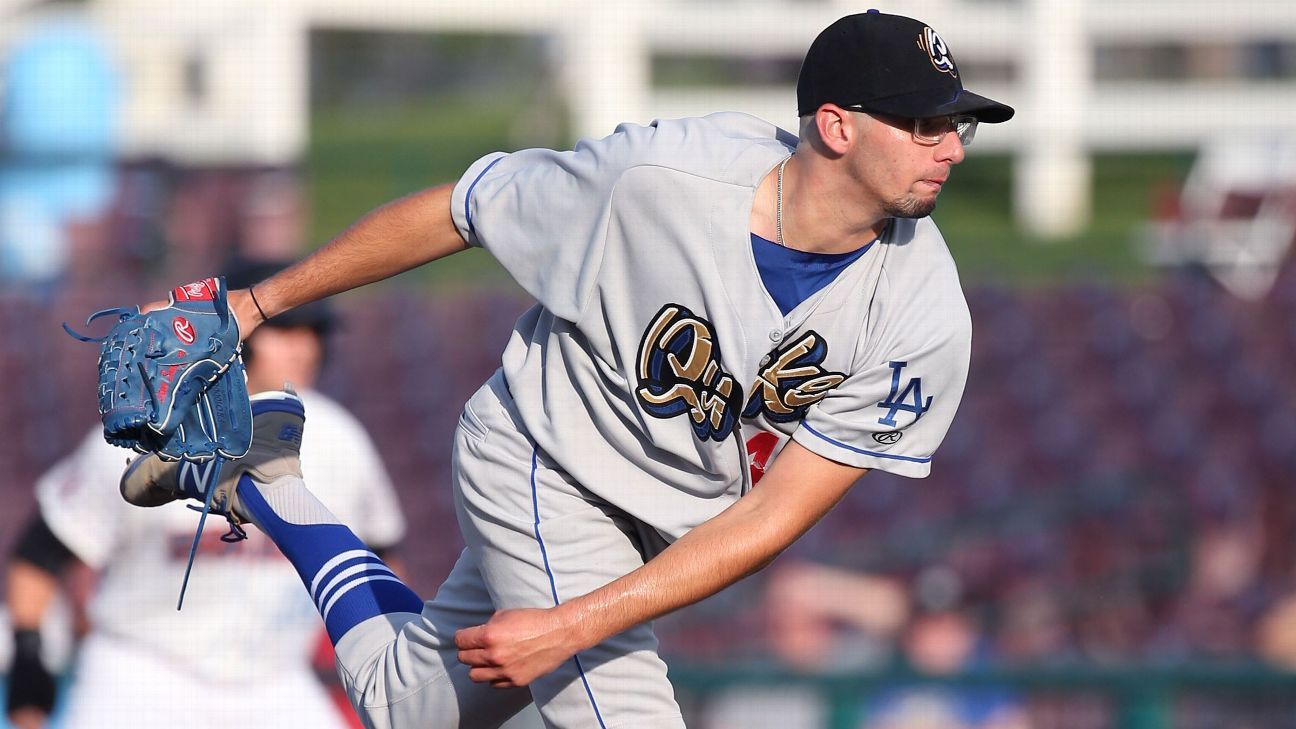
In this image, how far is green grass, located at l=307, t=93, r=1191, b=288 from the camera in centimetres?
919

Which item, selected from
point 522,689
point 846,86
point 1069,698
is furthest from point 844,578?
point 846,86

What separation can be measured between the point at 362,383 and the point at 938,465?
8.69ft

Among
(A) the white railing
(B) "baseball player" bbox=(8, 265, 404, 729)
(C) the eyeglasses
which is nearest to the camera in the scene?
(C) the eyeglasses

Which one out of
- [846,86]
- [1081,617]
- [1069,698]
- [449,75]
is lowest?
[449,75]

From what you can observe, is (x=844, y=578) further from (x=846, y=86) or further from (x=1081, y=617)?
(x=846, y=86)

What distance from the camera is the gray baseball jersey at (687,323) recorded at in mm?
2352

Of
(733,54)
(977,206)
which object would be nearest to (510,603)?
(977,206)

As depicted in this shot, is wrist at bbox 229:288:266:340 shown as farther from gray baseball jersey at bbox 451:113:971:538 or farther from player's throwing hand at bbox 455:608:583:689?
player's throwing hand at bbox 455:608:583:689

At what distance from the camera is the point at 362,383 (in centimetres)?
751

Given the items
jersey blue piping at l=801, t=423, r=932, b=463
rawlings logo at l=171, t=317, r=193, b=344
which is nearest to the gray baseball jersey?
jersey blue piping at l=801, t=423, r=932, b=463

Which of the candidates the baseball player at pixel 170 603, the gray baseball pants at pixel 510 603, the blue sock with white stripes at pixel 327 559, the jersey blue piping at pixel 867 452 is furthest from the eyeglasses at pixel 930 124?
the baseball player at pixel 170 603

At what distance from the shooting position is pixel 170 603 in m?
3.59

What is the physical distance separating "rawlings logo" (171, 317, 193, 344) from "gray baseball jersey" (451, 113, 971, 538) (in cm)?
46

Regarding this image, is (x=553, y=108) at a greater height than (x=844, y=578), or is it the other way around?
(x=844, y=578)
